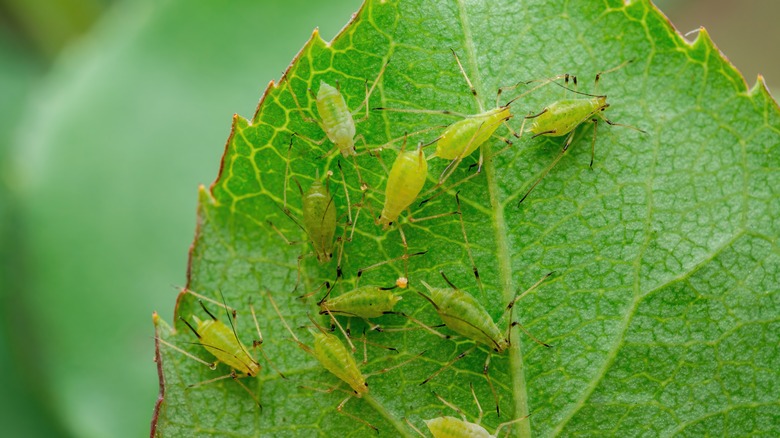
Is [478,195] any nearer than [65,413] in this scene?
Yes

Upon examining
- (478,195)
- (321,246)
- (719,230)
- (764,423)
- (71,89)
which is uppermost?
(71,89)

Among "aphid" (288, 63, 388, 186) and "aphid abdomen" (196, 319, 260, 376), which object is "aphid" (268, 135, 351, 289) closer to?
"aphid" (288, 63, 388, 186)

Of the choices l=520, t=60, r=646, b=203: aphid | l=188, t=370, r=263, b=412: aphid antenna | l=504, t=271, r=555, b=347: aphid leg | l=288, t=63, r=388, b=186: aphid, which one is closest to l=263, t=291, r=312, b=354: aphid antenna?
l=188, t=370, r=263, b=412: aphid antenna

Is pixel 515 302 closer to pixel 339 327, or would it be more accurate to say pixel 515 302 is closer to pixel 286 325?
pixel 339 327

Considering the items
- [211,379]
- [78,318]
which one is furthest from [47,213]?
[211,379]

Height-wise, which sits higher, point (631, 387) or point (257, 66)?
point (257, 66)

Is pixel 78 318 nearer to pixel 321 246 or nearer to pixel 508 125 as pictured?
pixel 321 246
